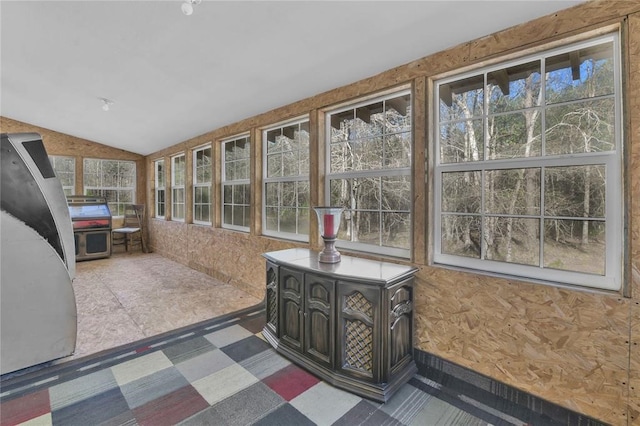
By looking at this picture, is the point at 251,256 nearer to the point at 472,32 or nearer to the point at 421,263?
the point at 421,263

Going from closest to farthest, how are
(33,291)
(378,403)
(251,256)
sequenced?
(378,403)
(33,291)
(251,256)

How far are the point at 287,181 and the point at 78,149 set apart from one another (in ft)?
19.6

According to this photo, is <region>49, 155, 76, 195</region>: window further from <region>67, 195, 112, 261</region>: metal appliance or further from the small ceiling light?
the small ceiling light

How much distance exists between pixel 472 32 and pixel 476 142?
74cm

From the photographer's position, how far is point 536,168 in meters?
1.90

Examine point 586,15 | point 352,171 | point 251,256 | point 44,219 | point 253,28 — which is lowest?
point 251,256

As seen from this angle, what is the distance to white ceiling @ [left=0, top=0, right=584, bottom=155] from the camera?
1.89 meters

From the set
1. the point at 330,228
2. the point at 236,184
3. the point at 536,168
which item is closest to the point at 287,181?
the point at 236,184

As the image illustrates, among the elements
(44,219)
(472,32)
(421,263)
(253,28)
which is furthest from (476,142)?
(44,219)

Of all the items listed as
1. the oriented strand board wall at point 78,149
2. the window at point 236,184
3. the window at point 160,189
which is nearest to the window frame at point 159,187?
the window at point 160,189

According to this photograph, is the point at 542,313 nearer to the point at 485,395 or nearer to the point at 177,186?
the point at 485,395

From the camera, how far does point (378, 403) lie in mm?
1898

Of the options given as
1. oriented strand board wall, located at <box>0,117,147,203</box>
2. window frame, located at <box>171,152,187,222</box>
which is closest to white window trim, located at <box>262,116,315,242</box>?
window frame, located at <box>171,152,187,222</box>

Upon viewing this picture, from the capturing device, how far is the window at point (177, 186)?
6141mm
